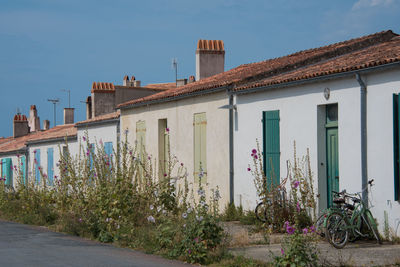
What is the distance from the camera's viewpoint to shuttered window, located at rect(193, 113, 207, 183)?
16711 mm

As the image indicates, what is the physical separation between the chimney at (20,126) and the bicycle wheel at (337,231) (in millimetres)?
36858

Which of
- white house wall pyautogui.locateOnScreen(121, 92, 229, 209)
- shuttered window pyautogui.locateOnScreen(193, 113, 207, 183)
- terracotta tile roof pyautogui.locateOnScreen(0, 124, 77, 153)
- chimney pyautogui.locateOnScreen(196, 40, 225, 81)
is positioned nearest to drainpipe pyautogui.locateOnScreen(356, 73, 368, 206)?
white house wall pyautogui.locateOnScreen(121, 92, 229, 209)

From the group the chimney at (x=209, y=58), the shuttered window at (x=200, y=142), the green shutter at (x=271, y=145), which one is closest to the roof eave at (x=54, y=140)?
the chimney at (x=209, y=58)

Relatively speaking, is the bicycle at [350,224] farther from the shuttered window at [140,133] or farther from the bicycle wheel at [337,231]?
the shuttered window at [140,133]

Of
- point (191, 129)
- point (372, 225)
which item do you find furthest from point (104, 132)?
point (372, 225)

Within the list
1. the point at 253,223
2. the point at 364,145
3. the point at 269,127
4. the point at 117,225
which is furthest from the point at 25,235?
the point at 364,145

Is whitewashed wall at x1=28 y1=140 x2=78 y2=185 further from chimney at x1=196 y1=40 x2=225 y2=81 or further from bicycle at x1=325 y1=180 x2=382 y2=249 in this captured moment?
bicycle at x1=325 y1=180 x2=382 y2=249

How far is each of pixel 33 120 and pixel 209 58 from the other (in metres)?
27.4

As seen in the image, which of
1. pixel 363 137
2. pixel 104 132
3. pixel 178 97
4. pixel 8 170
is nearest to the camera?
pixel 363 137

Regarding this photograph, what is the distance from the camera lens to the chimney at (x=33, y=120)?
4669cm

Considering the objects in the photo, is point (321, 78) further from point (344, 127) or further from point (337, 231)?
point (337, 231)

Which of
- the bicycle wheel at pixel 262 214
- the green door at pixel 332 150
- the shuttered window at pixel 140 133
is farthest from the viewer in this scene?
the shuttered window at pixel 140 133

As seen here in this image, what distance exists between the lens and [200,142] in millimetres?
17000

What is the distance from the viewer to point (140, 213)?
486 inches
